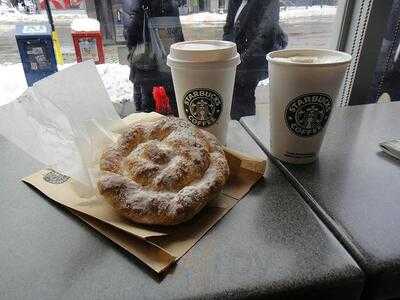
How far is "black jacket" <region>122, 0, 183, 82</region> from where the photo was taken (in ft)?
4.45

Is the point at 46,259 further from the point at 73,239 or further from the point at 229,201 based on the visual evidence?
the point at 229,201

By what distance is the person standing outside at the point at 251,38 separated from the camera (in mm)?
1515

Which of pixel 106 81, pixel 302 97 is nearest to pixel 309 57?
pixel 302 97

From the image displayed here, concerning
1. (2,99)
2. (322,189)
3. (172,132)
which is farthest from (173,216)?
(2,99)

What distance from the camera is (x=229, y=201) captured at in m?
0.67

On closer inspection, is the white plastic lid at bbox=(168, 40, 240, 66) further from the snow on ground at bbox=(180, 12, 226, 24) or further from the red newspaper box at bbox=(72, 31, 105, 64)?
the snow on ground at bbox=(180, 12, 226, 24)

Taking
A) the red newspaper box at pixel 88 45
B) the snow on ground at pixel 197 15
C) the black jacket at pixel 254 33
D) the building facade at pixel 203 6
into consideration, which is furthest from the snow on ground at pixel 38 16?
the black jacket at pixel 254 33

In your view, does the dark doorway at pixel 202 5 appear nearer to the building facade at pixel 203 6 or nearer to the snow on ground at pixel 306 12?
the building facade at pixel 203 6

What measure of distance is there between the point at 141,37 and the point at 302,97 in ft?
3.01

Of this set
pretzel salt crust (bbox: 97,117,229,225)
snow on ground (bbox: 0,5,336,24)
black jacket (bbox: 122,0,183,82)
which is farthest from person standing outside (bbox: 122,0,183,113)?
pretzel salt crust (bbox: 97,117,229,225)

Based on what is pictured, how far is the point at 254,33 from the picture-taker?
1562 millimetres

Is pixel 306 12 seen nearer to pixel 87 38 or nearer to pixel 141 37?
pixel 141 37

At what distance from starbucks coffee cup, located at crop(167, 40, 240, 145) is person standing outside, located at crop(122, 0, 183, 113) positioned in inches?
18.6

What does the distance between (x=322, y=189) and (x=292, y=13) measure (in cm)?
127
